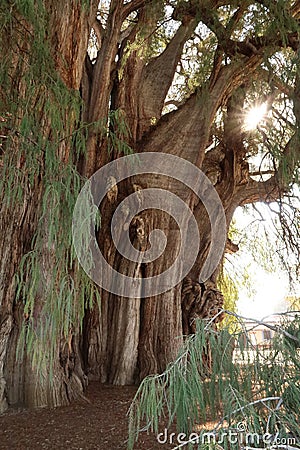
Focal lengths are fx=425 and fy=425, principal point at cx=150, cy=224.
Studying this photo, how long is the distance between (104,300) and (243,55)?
72.4 inches

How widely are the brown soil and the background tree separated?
105 millimetres

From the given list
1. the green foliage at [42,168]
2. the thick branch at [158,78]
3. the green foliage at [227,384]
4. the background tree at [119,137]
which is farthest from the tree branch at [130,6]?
the green foliage at [227,384]

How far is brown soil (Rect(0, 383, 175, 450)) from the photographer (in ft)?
5.27

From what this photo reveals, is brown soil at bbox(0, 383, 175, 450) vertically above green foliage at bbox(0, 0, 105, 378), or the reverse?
green foliage at bbox(0, 0, 105, 378)

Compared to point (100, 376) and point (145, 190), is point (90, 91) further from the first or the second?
point (100, 376)

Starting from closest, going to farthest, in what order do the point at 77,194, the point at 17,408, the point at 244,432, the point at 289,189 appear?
the point at 244,432, the point at 77,194, the point at 17,408, the point at 289,189

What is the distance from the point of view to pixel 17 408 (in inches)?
77.2

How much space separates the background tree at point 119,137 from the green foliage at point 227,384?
428mm

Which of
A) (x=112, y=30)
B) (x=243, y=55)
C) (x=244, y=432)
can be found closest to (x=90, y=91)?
(x=112, y=30)

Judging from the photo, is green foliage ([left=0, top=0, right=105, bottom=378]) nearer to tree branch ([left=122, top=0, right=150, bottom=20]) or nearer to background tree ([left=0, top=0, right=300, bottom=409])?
background tree ([left=0, top=0, right=300, bottom=409])

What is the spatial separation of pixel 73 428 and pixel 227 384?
92 cm

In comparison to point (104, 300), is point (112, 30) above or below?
above

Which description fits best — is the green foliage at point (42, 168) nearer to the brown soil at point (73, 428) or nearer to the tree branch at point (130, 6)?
the brown soil at point (73, 428)

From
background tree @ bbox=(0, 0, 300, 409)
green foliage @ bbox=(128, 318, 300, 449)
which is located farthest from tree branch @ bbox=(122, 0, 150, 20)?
green foliage @ bbox=(128, 318, 300, 449)
